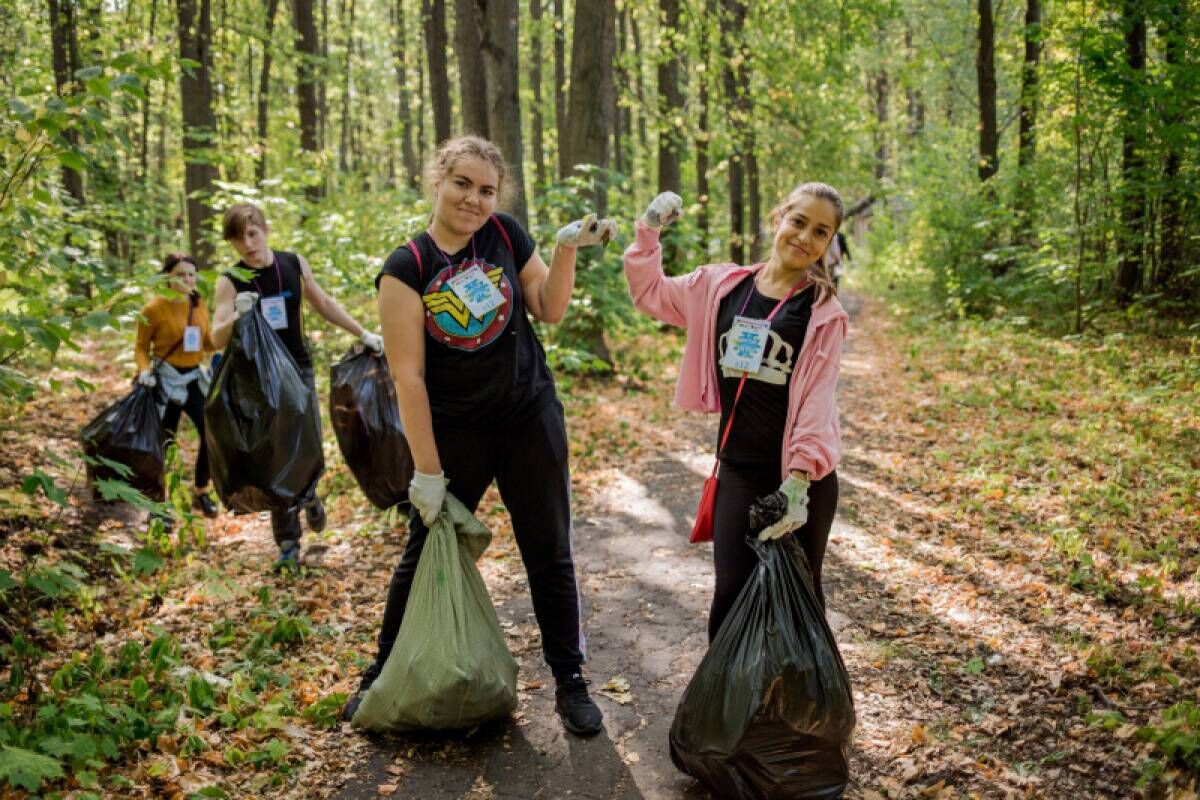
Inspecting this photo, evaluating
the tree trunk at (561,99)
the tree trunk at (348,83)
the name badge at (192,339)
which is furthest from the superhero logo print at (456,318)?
the tree trunk at (348,83)

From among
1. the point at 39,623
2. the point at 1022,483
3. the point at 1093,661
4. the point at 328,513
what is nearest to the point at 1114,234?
the point at 1022,483

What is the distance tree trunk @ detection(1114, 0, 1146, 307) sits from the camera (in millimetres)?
8398

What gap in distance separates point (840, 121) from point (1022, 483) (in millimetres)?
12122

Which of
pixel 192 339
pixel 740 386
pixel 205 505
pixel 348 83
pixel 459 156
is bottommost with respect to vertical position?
pixel 205 505

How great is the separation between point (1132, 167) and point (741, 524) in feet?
29.6

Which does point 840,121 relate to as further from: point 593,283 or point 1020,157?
point 593,283

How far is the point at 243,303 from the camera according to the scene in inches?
177

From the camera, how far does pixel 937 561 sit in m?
4.78

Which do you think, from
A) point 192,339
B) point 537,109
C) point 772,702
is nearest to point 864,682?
point 772,702

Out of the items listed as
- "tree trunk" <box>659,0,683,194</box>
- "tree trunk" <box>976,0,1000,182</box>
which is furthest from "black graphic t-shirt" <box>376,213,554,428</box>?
"tree trunk" <box>976,0,1000,182</box>

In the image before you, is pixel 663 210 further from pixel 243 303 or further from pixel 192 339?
pixel 192 339

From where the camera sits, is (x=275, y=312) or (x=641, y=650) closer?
(x=641, y=650)

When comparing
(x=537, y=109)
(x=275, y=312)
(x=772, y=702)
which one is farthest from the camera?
(x=537, y=109)

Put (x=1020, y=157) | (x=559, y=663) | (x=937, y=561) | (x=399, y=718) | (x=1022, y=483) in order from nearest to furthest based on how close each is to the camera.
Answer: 1. (x=399, y=718)
2. (x=559, y=663)
3. (x=937, y=561)
4. (x=1022, y=483)
5. (x=1020, y=157)
